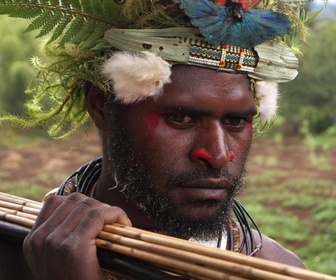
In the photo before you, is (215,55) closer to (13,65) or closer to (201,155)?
(201,155)

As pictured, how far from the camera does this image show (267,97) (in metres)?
2.71

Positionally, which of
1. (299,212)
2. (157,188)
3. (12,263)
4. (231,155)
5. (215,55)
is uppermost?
(215,55)

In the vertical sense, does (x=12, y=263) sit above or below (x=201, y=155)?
below

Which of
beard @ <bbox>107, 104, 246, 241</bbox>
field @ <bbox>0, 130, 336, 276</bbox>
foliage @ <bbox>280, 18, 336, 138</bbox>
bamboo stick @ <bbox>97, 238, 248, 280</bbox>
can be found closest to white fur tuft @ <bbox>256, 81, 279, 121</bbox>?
beard @ <bbox>107, 104, 246, 241</bbox>

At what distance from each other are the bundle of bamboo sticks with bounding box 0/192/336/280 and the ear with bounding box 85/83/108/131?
0.80 metres

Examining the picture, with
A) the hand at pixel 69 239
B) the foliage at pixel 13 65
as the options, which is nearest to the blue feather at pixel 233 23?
the hand at pixel 69 239

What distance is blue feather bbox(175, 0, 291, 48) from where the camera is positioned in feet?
7.87

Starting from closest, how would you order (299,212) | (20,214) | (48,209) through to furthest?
(48,209), (20,214), (299,212)

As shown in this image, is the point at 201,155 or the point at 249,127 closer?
the point at 201,155

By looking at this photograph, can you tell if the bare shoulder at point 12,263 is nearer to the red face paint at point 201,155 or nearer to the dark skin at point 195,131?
the dark skin at point 195,131

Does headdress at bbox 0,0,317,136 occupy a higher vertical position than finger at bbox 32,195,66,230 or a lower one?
higher

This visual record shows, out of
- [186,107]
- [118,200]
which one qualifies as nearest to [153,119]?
[186,107]

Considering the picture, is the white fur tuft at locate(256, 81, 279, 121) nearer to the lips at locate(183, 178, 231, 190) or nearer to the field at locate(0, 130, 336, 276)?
the lips at locate(183, 178, 231, 190)

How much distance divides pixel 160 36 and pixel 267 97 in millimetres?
474
